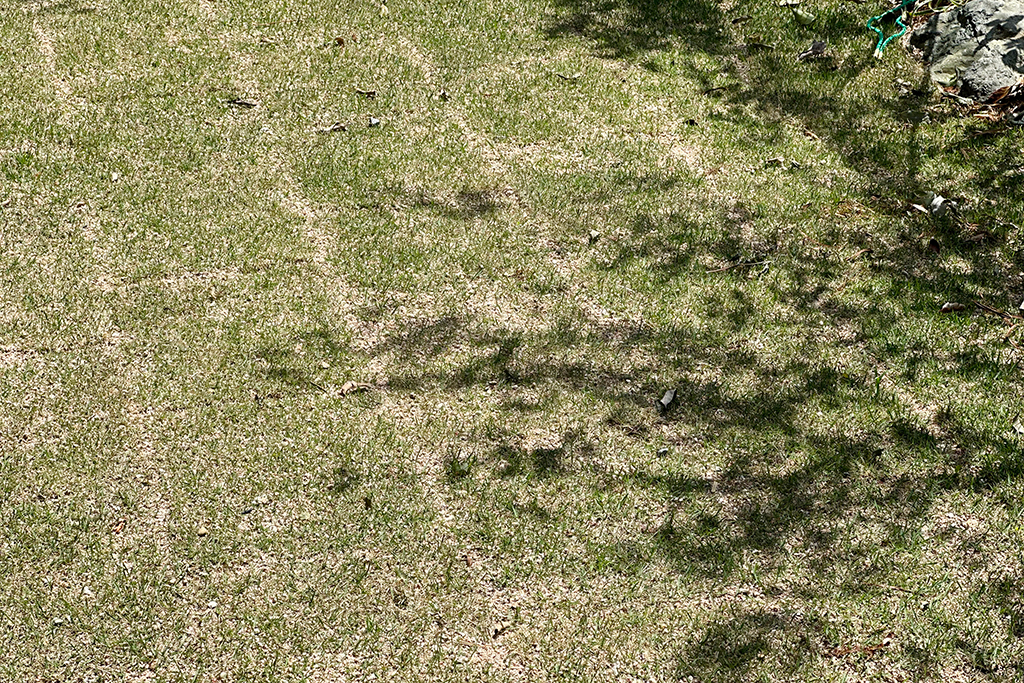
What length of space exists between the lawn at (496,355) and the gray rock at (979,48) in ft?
0.97

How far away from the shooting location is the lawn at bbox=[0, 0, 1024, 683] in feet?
15.6

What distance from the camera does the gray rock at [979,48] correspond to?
7.98 meters

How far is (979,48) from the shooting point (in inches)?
322

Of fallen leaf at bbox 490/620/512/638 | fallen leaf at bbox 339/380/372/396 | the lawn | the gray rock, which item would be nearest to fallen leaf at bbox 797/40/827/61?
the lawn

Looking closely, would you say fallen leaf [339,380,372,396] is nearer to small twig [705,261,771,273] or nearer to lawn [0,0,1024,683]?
lawn [0,0,1024,683]

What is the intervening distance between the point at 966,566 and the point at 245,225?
4.64 meters

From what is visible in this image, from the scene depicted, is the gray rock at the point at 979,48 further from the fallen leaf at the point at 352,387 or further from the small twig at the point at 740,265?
the fallen leaf at the point at 352,387

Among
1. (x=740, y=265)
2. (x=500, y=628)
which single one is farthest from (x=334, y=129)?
(x=500, y=628)

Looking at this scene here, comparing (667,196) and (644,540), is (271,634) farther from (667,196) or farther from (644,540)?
(667,196)

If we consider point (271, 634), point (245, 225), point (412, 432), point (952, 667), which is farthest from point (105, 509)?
point (952, 667)

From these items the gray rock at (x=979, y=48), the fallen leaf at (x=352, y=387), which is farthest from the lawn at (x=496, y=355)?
the gray rock at (x=979, y=48)

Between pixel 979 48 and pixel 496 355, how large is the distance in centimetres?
486

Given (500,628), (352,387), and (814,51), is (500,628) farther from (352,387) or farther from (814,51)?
(814,51)

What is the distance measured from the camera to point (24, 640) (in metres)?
4.58
